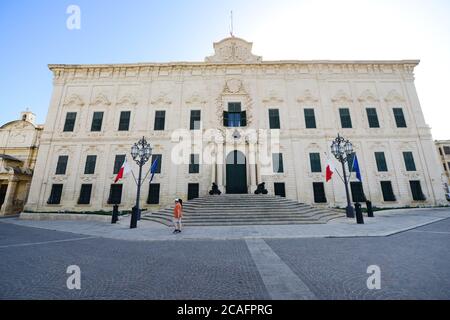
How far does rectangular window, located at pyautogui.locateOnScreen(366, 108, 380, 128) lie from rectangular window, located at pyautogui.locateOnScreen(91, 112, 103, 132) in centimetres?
2710

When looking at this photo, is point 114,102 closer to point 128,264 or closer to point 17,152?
point 17,152

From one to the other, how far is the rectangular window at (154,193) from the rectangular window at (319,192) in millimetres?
14313

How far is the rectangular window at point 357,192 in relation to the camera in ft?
54.6

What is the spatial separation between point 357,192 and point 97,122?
25942 mm

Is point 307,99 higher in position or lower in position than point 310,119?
higher

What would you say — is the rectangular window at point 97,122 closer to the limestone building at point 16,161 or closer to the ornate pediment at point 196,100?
the limestone building at point 16,161

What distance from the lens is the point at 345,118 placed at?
18.8 meters

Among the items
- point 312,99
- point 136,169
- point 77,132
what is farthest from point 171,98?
point 312,99

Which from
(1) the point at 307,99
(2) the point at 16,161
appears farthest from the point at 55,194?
(1) the point at 307,99

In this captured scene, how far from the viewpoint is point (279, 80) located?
65.7ft

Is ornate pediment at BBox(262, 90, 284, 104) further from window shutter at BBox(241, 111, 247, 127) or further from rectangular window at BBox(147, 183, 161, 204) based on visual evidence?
rectangular window at BBox(147, 183, 161, 204)

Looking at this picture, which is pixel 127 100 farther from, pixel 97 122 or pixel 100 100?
pixel 97 122

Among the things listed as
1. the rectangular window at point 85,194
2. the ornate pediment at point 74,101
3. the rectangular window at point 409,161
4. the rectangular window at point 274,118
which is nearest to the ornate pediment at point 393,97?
the rectangular window at point 409,161
